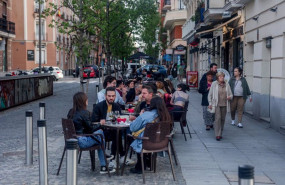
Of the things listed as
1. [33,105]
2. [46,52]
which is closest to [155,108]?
[33,105]

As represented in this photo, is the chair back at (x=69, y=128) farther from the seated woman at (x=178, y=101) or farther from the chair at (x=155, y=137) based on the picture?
the seated woman at (x=178, y=101)

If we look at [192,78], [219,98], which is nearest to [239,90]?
[219,98]

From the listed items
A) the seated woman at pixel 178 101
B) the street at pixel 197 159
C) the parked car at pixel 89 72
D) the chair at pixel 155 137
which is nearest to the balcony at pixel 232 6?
the street at pixel 197 159

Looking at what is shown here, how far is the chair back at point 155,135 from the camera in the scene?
725cm

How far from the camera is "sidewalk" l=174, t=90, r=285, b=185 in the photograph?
7.61 meters

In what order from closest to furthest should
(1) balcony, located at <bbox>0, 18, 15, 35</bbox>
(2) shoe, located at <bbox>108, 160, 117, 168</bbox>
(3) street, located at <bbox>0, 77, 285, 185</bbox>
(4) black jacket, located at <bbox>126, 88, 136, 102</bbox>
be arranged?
1. (3) street, located at <bbox>0, 77, 285, 185</bbox>
2. (2) shoe, located at <bbox>108, 160, 117, 168</bbox>
3. (4) black jacket, located at <bbox>126, 88, 136, 102</bbox>
4. (1) balcony, located at <bbox>0, 18, 15, 35</bbox>

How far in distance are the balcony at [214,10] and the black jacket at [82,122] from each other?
598 inches

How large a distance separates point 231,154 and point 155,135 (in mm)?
2814

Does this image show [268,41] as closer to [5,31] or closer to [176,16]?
[5,31]

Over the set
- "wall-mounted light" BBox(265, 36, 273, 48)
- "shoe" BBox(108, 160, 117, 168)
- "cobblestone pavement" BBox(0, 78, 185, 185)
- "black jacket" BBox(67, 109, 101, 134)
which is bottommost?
"cobblestone pavement" BBox(0, 78, 185, 185)

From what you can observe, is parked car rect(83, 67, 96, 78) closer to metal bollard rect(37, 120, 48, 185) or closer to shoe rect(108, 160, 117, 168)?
shoe rect(108, 160, 117, 168)

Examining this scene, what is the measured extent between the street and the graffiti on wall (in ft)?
16.4

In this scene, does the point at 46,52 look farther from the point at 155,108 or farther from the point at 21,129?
the point at 155,108

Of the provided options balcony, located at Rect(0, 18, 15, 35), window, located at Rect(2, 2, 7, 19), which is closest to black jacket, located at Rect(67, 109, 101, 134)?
balcony, located at Rect(0, 18, 15, 35)
